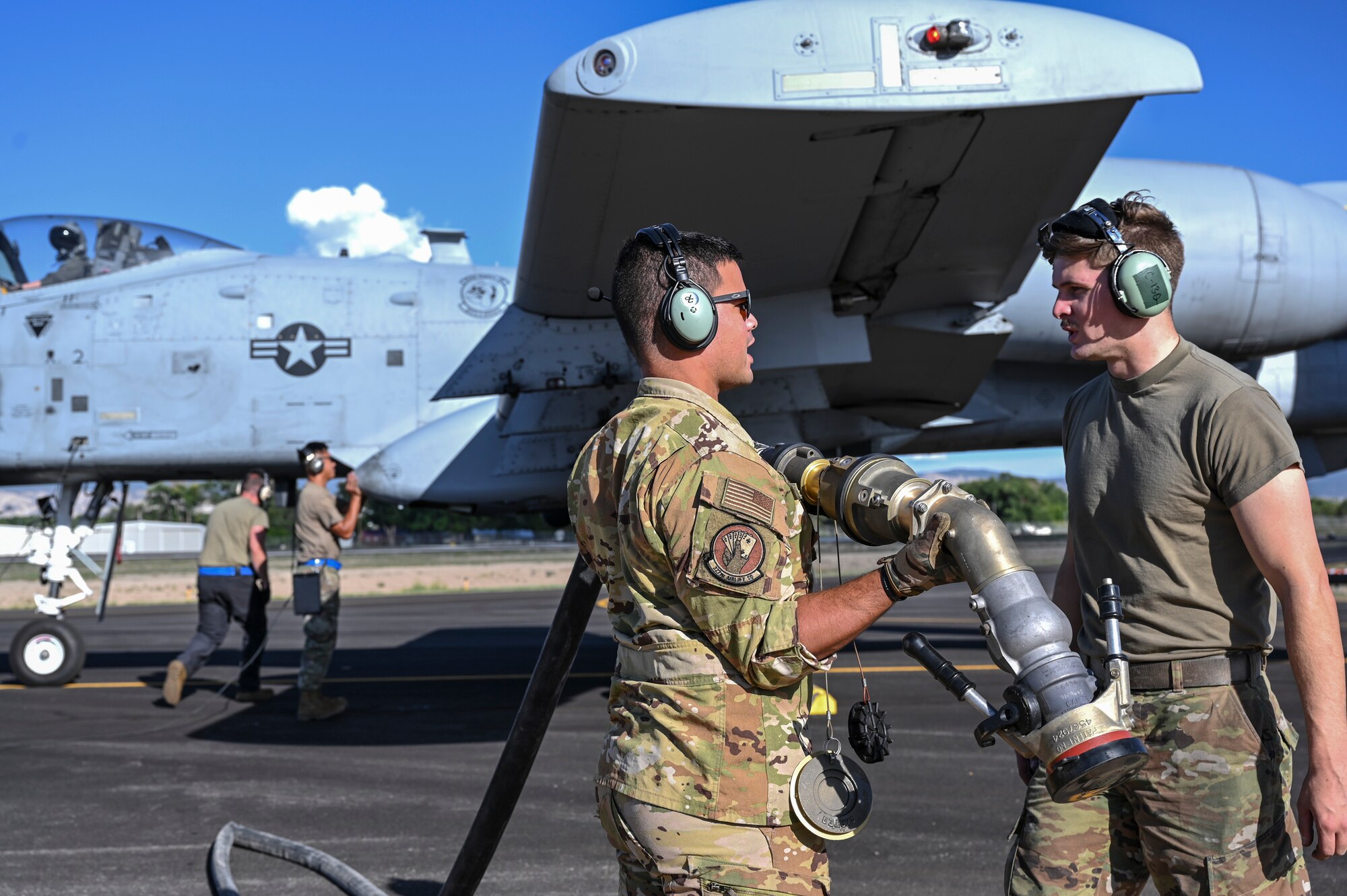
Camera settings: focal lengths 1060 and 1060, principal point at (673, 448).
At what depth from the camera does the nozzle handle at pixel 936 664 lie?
1806 millimetres

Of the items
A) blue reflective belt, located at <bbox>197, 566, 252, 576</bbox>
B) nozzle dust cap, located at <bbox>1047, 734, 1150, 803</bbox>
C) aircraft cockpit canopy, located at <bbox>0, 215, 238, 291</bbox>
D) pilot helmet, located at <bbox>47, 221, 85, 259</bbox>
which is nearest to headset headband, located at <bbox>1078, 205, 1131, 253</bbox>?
nozzle dust cap, located at <bbox>1047, 734, 1150, 803</bbox>

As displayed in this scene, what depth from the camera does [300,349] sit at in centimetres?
948

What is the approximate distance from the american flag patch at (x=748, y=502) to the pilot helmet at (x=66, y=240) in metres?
9.89

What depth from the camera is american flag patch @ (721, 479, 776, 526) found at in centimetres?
180

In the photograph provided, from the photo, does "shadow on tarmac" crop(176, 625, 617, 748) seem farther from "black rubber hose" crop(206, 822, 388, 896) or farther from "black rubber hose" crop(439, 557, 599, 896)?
"black rubber hose" crop(439, 557, 599, 896)

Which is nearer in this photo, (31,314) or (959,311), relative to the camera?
(959,311)

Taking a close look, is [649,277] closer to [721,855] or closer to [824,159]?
[721,855]

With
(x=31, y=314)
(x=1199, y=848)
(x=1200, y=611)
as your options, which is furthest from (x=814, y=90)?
(x=31, y=314)

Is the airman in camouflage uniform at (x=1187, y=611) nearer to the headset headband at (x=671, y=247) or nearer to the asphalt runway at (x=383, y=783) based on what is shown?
the headset headband at (x=671, y=247)

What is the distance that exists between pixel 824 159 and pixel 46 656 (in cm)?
841

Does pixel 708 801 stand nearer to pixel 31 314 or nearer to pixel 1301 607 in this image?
pixel 1301 607

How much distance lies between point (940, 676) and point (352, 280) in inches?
344

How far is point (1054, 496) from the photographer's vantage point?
344ft

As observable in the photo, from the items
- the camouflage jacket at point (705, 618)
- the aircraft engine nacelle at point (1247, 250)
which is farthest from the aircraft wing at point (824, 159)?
the camouflage jacket at point (705, 618)
